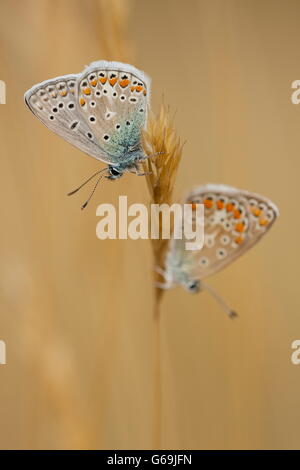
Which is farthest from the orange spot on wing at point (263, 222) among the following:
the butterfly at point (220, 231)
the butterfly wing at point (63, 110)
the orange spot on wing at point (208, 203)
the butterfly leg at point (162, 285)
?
the butterfly wing at point (63, 110)

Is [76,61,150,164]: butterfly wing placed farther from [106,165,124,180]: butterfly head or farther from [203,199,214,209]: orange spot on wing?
[203,199,214,209]: orange spot on wing

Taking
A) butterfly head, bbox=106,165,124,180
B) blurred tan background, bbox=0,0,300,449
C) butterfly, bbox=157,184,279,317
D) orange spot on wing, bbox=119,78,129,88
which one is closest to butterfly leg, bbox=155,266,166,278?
butterfly, bbox=157,184,279,317

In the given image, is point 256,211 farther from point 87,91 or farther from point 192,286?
point 87,91

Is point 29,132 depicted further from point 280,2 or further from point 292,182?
point 280,2

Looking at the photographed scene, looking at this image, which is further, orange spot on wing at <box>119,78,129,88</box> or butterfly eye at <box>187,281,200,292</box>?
butterfly eye at <box>187,281,200,292</box>

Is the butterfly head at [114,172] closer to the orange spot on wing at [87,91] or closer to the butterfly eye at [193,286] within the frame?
the orange spot on wing at [87,91]

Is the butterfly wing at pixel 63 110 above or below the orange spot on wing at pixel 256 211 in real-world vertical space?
above

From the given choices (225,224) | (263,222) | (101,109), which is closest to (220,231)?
(225,224)
